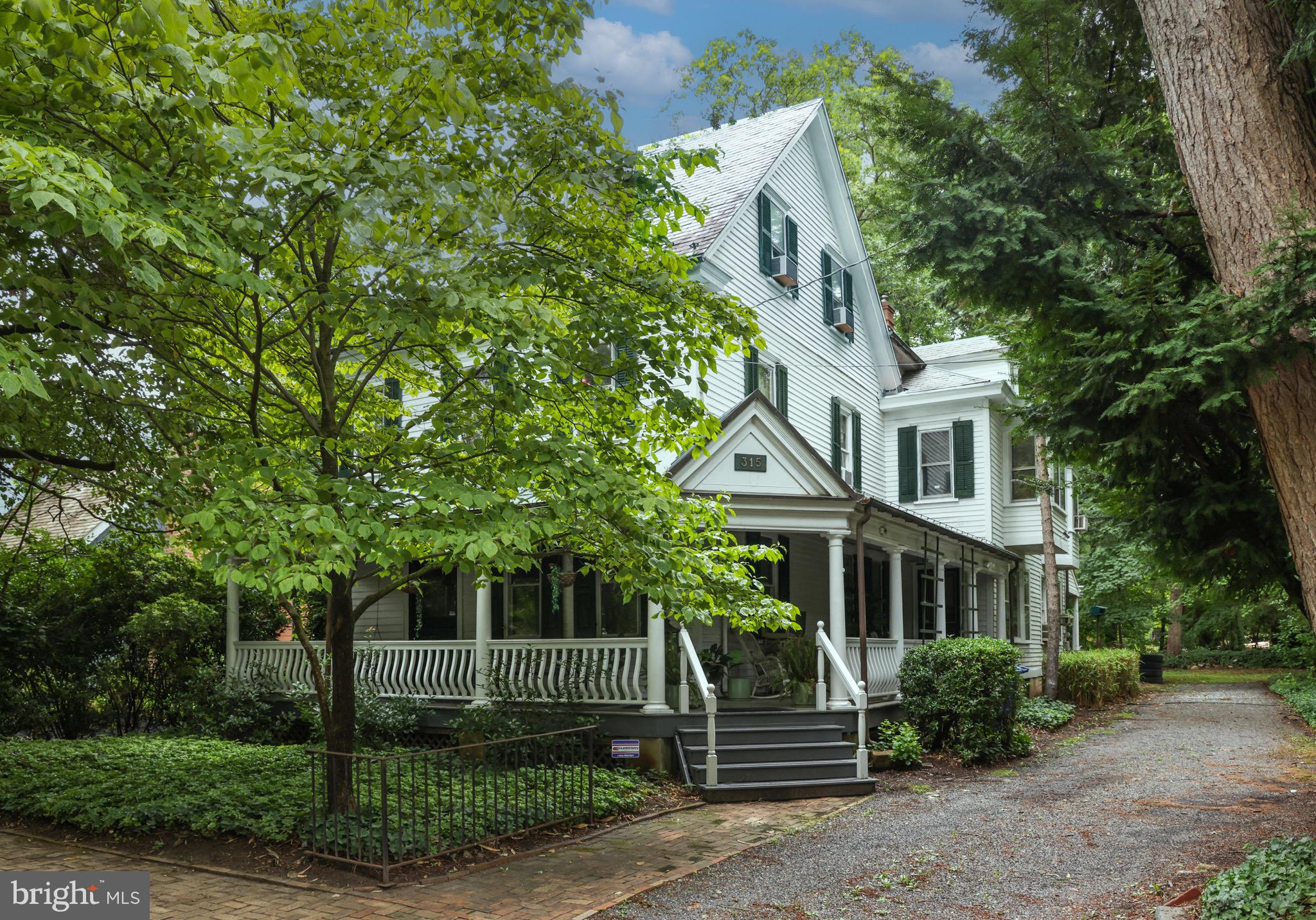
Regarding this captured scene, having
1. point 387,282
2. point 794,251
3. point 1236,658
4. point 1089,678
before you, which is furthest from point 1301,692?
point 387,282

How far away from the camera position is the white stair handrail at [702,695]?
36.4ft

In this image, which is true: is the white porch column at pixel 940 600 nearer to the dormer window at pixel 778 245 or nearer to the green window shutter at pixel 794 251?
the green window shutter at pixel 794 251

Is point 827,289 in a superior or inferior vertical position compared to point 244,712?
superior

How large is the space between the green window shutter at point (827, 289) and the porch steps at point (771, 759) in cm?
916

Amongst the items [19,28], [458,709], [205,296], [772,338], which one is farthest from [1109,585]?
[19,28]

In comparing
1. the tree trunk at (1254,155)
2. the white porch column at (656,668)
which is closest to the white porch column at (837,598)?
the white porch column at (656,668)

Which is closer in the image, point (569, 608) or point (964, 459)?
point (569, 608)

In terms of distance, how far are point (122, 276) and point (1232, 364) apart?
23.9 ft

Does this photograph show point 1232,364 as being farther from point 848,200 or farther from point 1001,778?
point 848,200

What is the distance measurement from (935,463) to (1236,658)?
28686 millimetres

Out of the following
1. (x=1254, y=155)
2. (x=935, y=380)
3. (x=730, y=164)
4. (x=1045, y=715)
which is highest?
(x=730, y=164)

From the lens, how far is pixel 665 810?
10.3 metres

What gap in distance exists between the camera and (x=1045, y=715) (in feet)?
57.8

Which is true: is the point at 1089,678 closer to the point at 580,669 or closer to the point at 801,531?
Result: the point at 801,531
